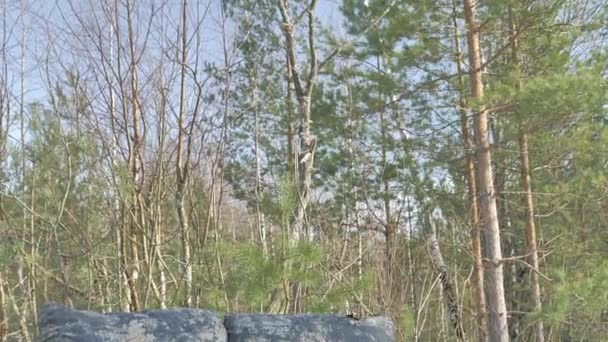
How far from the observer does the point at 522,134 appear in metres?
5.57

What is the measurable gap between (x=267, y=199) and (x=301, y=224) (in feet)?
0.91

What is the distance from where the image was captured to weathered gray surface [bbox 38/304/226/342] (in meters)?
2.23

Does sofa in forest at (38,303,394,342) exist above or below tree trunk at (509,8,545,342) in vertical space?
below

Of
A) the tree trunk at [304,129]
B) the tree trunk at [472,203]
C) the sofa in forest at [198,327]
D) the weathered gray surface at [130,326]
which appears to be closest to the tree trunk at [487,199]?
the tree trunk at [472,203]

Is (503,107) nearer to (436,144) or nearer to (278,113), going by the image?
(436,144)

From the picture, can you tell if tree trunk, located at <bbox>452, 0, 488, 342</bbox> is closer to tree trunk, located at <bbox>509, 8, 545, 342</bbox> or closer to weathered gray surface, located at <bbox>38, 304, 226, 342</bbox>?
tree trunk, located at <bbox>509, 8, 545, 342</bbox>

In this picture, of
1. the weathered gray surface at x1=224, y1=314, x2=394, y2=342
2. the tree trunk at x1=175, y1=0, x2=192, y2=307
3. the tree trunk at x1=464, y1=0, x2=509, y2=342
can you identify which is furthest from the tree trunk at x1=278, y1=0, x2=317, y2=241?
the tree trunk at x1=464, y1=0, x2=509, y2=342

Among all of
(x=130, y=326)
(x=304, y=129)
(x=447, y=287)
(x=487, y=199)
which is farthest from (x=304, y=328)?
(x=487, y=199)

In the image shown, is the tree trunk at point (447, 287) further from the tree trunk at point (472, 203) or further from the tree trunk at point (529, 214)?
the tree trunk at point (529, 214)

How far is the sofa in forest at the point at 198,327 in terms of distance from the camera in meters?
2.25

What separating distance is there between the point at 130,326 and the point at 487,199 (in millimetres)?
3962

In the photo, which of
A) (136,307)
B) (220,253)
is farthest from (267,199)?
(136,307)

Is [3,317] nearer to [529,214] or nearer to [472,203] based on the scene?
[472,203]

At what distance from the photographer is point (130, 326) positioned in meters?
2.36
